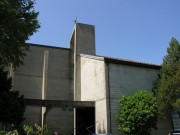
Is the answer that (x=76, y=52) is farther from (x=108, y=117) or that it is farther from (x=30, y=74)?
(x=108, y=117)

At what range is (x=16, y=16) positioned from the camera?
16766mm

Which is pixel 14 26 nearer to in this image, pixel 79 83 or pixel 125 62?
pixel 125 62

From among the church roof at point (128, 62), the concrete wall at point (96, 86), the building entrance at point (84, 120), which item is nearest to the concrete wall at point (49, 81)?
the building entrance at point (84, 120)

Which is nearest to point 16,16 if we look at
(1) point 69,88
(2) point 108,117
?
(2) point 108,117

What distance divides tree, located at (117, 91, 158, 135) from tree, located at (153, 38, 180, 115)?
2.06 feet

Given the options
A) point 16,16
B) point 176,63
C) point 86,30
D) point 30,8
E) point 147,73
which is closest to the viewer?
point 16,16

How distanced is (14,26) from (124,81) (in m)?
9.63

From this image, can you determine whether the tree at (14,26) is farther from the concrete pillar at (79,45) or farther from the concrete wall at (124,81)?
the concrete pillar at (79,45)

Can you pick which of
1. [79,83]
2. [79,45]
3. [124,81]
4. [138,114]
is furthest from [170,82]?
[79,45]

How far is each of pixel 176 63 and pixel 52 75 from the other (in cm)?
1218

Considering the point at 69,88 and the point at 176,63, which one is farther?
the point at 69,88

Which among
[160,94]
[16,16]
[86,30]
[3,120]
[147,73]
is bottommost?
[3,120]

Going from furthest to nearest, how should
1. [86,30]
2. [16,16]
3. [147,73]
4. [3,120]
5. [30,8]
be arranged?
→ 1. [86,30]
2. [147,73]
3. [3,120]
4. [30,8]
5. [16,16]

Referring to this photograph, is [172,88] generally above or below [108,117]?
above
